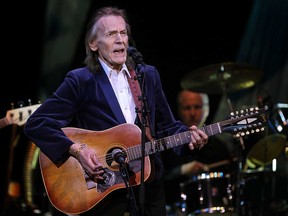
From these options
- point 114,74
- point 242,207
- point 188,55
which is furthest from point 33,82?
point 114,74

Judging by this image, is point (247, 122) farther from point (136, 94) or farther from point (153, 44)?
point (153, 44)

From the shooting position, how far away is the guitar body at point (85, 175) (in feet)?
12.5

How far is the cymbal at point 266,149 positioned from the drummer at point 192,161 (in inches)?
17.3

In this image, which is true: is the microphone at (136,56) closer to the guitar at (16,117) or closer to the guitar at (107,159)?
the guitar at (107,159)

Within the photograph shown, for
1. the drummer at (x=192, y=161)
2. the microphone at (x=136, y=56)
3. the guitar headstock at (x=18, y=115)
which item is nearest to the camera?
the microphone at (x=136, y=56)

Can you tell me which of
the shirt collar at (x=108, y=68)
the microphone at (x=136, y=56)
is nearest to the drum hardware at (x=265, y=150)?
the shirt collar at (x=108, y=68)

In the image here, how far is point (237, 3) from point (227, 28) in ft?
1.27

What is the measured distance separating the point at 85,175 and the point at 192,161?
3124mm

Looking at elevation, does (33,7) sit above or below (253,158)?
above

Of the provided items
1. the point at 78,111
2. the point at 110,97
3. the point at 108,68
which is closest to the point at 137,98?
the point at 110,97

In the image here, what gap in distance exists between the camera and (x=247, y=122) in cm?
373

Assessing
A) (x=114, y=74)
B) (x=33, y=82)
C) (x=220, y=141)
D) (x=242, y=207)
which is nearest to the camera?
(x=114, y=74)

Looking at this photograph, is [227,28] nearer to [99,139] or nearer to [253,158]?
[253,158]

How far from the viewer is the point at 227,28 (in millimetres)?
8094
